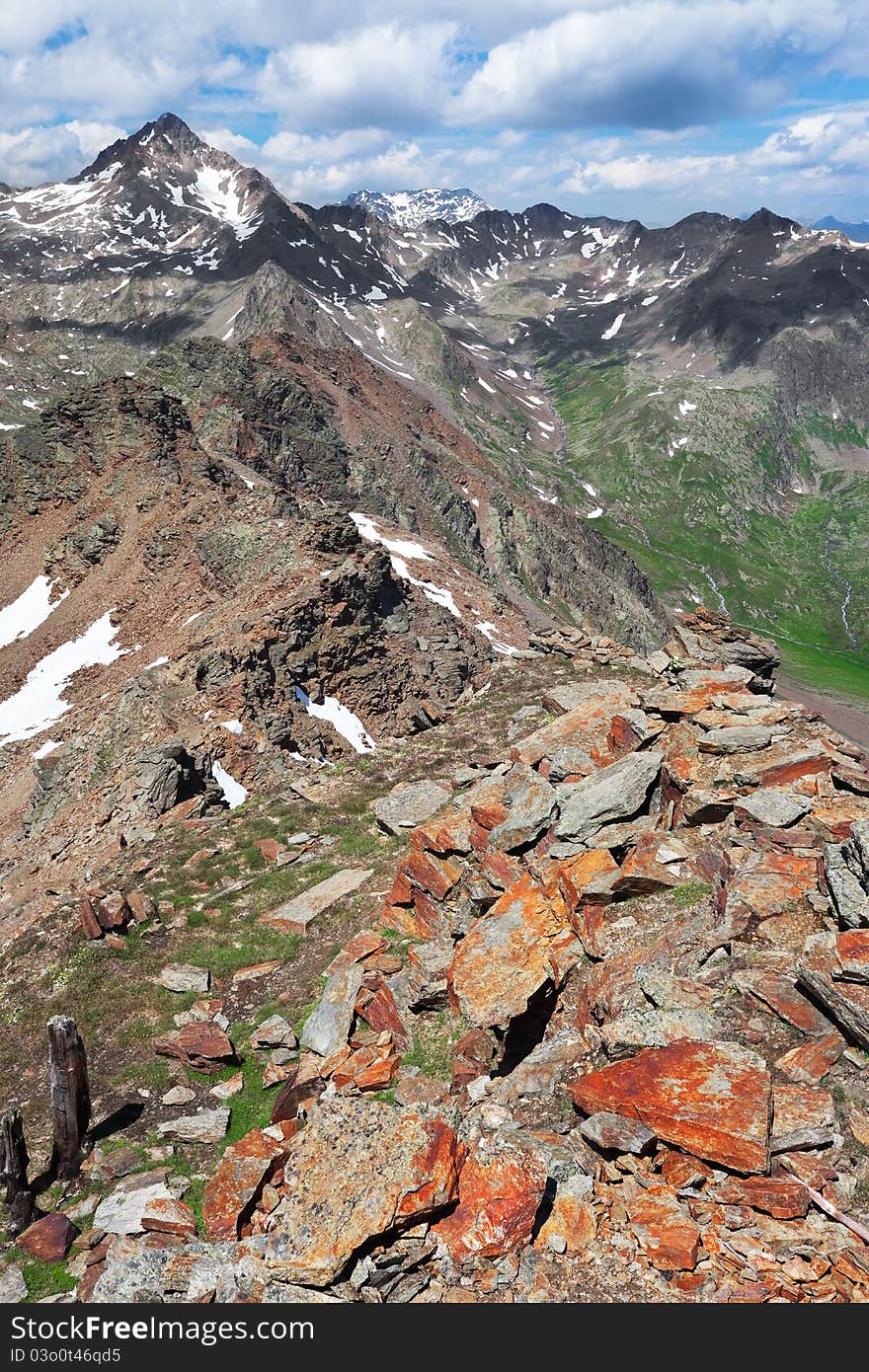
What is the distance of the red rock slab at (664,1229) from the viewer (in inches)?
397

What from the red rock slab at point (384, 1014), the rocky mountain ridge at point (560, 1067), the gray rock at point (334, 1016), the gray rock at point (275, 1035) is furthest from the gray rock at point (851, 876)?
the gray rock at point (275, 1035)

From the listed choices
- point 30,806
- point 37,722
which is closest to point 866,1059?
point 30,806

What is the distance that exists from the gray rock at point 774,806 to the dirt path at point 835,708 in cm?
15808

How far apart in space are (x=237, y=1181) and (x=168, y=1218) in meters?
1.25

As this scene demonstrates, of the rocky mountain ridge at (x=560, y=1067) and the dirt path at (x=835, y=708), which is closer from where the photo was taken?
the rocky mountain ridge at (x=560, y=1067)

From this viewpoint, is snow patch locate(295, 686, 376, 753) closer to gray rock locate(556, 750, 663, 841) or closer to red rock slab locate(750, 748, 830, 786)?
gray rock locate(556, 750, 663, 841)

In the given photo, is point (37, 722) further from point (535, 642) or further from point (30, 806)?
point (535, 642)

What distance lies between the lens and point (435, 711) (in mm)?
38188

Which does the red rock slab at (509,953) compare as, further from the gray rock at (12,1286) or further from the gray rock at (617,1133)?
the gray rock at (12,1286)

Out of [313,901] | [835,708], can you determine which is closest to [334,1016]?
[313,901]

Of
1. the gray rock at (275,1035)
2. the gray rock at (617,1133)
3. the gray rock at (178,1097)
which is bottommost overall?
the gray rock at (275,1035)

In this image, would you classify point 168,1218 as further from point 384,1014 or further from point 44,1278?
point 384,1014

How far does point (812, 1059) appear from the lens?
12164mm

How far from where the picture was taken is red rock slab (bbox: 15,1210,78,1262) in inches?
507
